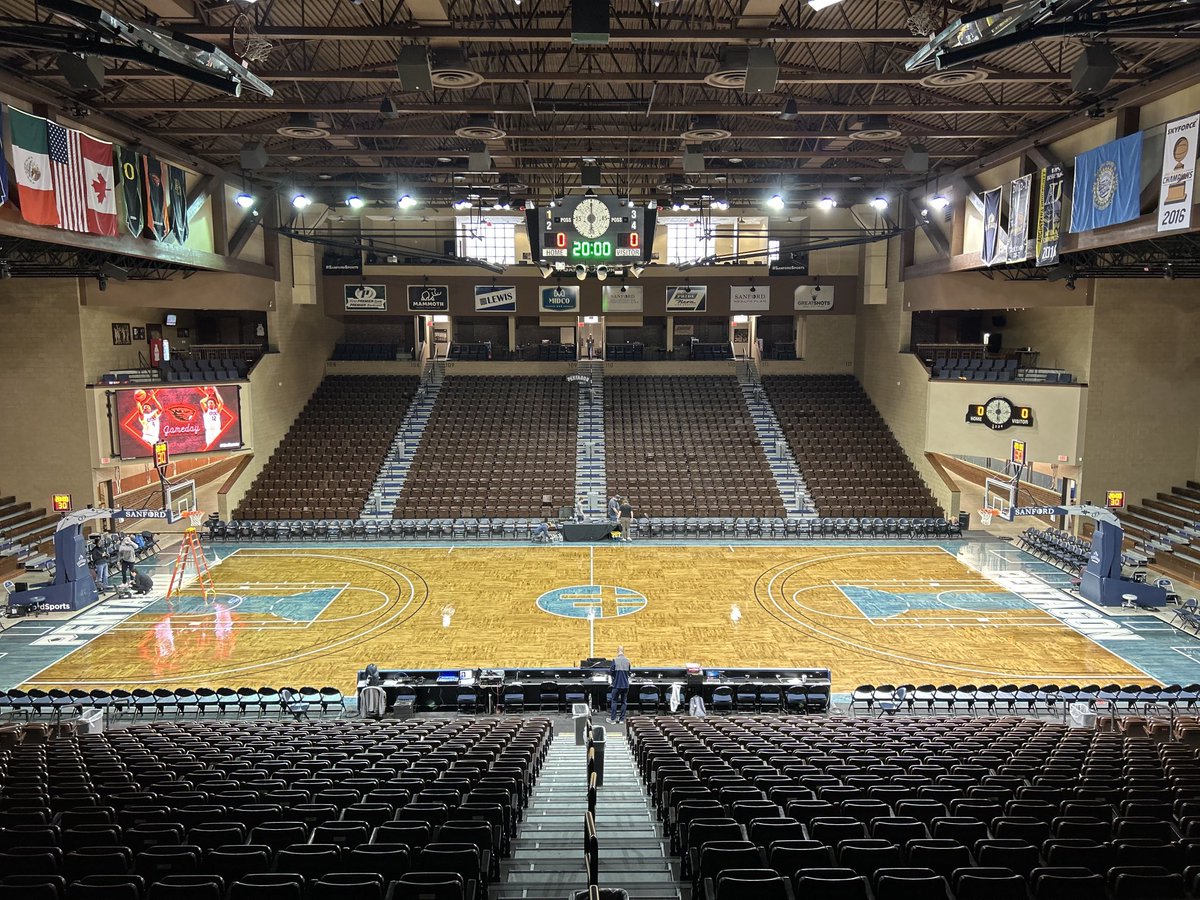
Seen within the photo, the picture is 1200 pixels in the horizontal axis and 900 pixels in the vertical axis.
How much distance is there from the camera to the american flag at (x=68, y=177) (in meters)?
18.0

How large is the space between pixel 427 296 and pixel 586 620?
68.4 feet

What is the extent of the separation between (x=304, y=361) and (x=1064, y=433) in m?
→ 29.9

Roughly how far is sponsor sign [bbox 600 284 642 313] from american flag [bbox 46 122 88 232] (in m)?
21.0

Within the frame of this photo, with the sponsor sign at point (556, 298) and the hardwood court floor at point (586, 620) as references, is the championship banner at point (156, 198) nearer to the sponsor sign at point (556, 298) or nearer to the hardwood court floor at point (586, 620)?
the hardwood court floor at point (586, 620)

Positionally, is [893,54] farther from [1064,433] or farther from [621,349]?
[621,349]

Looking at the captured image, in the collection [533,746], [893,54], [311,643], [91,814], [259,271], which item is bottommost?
[311,643]

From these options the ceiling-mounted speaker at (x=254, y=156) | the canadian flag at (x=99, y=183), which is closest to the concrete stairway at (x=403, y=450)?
the ceiling-mounted speaker at (x=254, y=156)

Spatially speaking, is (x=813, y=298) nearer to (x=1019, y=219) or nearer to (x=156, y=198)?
(x=1019, y=219)

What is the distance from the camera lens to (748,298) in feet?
119

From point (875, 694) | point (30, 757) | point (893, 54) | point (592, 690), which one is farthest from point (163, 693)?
point (893, 54)

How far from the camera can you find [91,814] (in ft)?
22.1

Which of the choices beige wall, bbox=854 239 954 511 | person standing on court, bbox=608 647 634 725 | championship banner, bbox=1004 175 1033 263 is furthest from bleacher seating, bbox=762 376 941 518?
person standing on court, bbox=608 647 634 725

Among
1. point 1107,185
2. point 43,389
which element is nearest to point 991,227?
point 1107,185

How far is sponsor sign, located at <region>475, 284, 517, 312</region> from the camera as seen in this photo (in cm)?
3597
